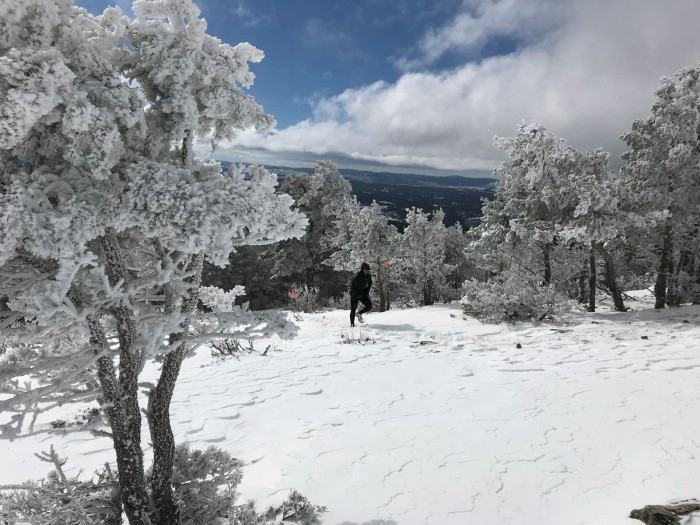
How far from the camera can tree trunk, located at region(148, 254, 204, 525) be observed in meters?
3.30

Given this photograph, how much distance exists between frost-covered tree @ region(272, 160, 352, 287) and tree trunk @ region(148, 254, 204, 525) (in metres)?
22.9

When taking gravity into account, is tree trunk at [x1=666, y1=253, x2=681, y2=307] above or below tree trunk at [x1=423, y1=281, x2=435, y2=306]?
above

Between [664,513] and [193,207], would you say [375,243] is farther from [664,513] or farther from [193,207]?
[193,207]

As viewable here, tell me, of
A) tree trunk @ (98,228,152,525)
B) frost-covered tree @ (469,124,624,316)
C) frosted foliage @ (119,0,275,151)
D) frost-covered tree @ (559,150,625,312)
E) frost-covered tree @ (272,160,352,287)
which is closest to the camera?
frosted foliage @ (119,0,275,151)

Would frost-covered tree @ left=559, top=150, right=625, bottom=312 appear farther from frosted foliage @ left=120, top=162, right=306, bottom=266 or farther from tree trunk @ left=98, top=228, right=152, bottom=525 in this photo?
tree trunk @ left=98, top=228, right=152, bottom=525

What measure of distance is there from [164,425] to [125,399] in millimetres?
448

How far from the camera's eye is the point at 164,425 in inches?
132

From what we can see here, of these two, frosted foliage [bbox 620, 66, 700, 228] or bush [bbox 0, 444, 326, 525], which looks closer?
bush [bbox 0, 444, 326, 525]

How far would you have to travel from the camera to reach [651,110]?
12000 mm

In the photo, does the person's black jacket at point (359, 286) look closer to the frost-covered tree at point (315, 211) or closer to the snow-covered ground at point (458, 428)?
the snow-covered ground at point (458, 428)

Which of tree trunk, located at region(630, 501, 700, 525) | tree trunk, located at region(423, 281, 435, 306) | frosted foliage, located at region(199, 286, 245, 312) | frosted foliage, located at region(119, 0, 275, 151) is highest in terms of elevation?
frosted foliage, located at region(119, 0, 275, 151)

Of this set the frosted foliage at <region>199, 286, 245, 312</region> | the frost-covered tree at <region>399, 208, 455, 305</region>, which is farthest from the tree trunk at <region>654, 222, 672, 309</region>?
the frosted foliage at <region>199, 286, 245, 312</region>

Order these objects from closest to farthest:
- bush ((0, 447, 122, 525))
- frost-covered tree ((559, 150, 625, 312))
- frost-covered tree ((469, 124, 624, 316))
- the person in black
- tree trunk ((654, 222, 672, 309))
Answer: bush ((0, 447, 122, 525)) → frost-covered tree ((559, 150, 625, 312)) → frost-covered tree ((469, 124, 624, 316)) → the person in black → tree trunk ((654, 222, 672, 309))

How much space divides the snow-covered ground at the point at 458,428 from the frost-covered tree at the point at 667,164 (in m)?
4.12
